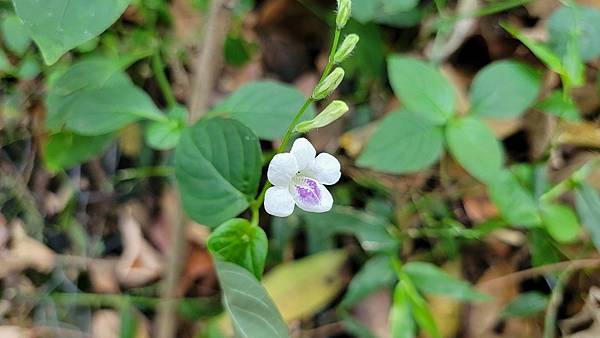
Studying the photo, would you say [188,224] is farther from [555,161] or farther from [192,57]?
[555,161]

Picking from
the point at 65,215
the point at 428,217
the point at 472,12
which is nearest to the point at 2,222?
the point at 65,215

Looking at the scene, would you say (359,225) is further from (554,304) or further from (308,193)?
(308,193)

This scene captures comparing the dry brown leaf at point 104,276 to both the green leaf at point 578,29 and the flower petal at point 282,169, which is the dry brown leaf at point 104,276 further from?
the green leaf at point 578,29

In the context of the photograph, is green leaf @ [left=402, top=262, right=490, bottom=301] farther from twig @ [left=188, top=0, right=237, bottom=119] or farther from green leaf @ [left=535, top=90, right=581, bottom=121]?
twig @ [left=188, top=0, right=237, bottom=119]

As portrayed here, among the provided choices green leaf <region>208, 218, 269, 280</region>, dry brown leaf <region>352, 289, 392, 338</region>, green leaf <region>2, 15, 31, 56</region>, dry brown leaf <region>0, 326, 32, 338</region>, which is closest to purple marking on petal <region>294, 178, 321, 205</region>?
green leaf <region>208, 218, 269, 280</region>

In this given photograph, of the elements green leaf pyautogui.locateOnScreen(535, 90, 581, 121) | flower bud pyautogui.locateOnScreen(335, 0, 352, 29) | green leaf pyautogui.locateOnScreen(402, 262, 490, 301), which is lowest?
green leaf pyautogui.locateOnScreen(402, 262, 490, 301)

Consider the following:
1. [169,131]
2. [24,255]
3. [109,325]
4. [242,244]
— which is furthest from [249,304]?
[24,255]
